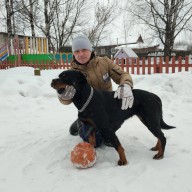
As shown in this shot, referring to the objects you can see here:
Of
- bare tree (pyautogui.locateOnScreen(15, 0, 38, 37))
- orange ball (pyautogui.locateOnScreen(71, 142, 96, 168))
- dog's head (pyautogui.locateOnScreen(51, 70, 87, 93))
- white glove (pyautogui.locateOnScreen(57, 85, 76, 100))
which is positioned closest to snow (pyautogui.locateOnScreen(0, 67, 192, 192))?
orange ball (pyautogui.locateOnScreen(71, 142, 96, 168))

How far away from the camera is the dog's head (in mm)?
2787

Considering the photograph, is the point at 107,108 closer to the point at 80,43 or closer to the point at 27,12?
the point at 80,43

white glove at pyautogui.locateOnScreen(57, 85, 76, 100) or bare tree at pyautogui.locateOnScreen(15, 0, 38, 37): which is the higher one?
bare tree at pyautogui.locateOnScreen(15, 0, 38, 37)

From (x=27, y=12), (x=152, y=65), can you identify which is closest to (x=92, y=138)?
(x=152, y=65)

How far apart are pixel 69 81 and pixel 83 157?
89 cm

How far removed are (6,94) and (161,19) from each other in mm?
14669

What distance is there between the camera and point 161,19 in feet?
59.5

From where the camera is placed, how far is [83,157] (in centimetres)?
283

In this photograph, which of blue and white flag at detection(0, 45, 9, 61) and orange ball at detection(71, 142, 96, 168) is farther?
blue and white flag at detection(0, 45, 9, 61)

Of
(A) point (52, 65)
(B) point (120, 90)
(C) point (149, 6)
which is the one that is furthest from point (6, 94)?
(C) point (149, 6)

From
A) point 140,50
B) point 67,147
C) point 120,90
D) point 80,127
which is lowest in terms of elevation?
point 67,147

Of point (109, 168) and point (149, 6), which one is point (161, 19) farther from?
point (109, 168)

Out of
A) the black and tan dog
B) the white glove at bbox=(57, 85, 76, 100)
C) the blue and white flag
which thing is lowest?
the black and tan dog

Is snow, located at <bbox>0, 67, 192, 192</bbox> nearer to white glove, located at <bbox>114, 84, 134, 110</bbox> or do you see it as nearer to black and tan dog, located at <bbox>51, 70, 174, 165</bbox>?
black and tan dog, located at <bbox>51, 70, 174, 165</bbox>
